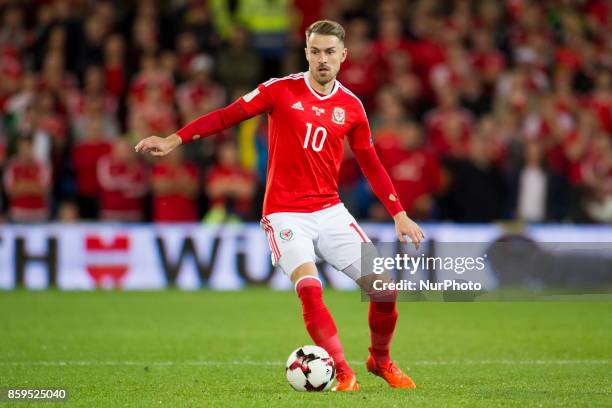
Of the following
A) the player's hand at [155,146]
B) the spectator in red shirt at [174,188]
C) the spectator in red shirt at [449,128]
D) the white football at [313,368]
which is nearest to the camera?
the player's hand at [155,146]

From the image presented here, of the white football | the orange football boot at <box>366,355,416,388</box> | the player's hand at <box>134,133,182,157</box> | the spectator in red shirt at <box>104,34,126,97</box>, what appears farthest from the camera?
the spectator in red shirt at <box>104,34,126,97</box>

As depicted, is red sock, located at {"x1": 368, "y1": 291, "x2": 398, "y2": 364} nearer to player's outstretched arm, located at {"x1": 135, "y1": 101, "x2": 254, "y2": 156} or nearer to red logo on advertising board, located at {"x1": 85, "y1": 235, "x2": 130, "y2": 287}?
player's outstretched arm, located at {"x1": 135, "y1": 101, "x2": 254, "y2": 156}

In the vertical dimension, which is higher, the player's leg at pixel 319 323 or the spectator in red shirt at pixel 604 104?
the spectator in red shirt at pixel 604 104

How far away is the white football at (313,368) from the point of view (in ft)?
24.3

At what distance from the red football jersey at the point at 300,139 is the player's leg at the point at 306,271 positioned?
4.4 inches

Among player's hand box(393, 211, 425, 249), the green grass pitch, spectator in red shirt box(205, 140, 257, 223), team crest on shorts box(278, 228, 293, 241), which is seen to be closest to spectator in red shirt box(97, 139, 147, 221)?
spectator in red shirt box(205, 140, 257, 223)

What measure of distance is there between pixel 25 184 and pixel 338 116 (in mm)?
9545

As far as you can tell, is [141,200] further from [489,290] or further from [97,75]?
[489,290]

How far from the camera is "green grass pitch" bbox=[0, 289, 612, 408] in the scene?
7539mm

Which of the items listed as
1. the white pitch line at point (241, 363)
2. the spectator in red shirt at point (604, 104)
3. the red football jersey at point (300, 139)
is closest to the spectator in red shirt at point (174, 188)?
the spectator in red shirt at point (604, 104)

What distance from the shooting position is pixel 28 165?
16.5m

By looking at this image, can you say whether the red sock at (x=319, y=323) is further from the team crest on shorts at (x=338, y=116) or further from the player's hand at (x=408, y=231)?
the team crest on shorts at (x=338, y=116)

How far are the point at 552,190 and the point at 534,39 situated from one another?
11.7 ft

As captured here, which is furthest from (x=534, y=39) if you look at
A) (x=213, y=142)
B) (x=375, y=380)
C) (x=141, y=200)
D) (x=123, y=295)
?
(x=375, y=380)
